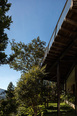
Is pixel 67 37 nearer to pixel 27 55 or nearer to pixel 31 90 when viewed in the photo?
pixel 31 90

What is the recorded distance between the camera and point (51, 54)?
938 centimetres

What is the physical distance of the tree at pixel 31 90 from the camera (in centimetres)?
859

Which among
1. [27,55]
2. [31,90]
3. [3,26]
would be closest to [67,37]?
[31,90]

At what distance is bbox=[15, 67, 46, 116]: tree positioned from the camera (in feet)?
28.2

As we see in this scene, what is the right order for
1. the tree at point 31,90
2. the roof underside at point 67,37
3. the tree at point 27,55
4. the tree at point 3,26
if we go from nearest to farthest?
the roof underside at point 67,37 < the tree at point 31,90 < the tree at point 3,26 < the tree at point 27,55

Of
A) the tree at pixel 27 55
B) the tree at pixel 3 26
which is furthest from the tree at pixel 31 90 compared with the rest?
the tree at pixel 27 55

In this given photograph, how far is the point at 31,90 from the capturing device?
8.55 m

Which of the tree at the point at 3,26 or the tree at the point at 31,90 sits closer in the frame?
the tree at the point at 31,90

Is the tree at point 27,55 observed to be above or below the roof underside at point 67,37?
above

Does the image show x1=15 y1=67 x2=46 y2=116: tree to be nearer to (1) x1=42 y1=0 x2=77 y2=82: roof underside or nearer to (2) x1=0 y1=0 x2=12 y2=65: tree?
(1) x1=42 y1=0 x2=77 y2=82: roof underside

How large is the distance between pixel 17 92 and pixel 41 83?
6.29ft

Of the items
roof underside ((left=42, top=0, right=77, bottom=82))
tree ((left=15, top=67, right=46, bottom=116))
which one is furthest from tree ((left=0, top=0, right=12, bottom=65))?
roof underside ((left=42, top=0, right=77, bottom=82))

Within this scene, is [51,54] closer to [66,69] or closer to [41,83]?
[41,83]

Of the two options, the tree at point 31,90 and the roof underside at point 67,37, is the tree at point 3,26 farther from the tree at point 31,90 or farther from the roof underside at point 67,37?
the roof underside at point 67,37
